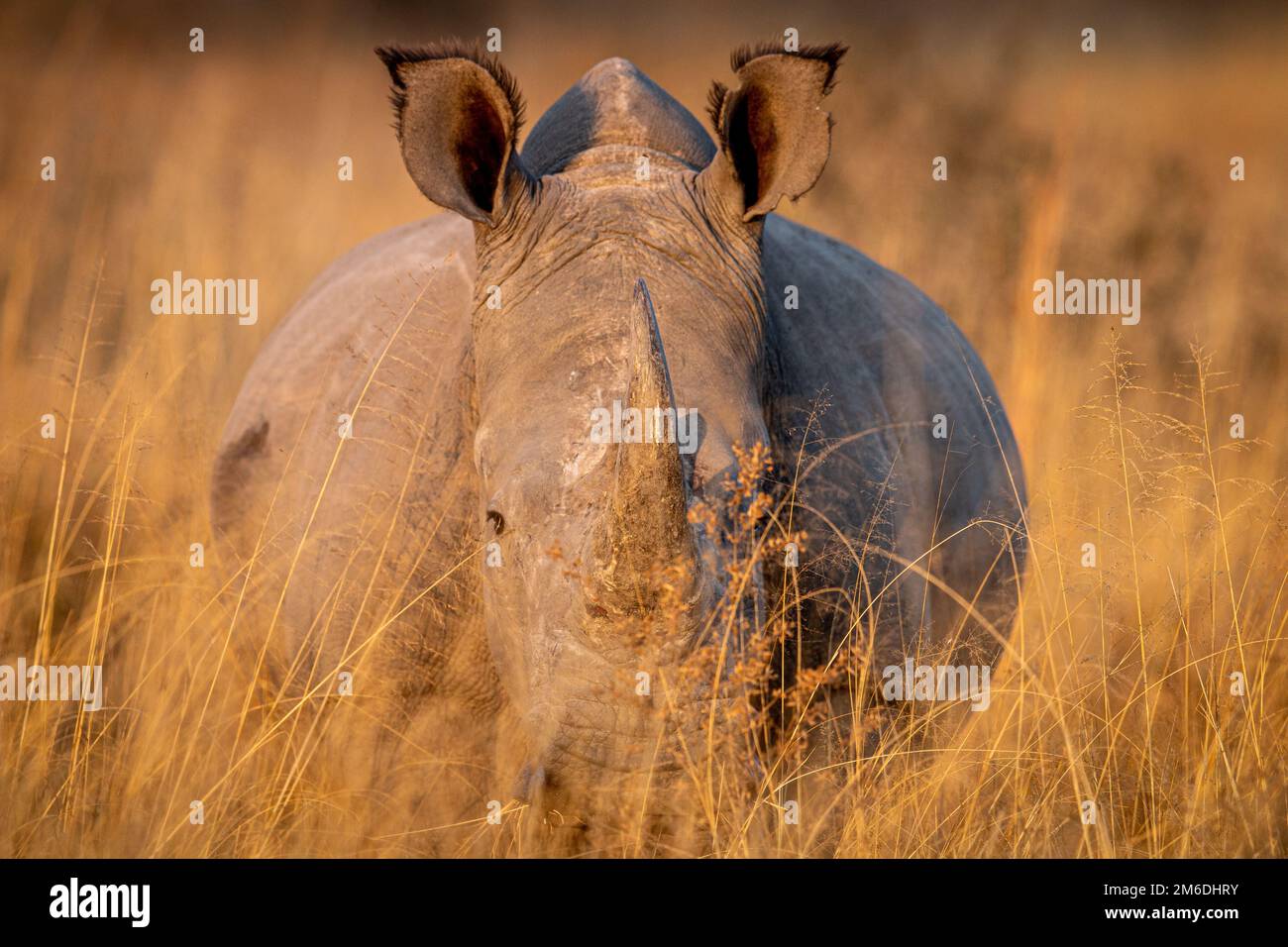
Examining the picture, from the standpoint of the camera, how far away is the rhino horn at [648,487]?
11.2ft

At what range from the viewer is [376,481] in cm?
468

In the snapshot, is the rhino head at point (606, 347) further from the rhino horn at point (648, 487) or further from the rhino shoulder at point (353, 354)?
the rhino shoulder at point (353, 354)

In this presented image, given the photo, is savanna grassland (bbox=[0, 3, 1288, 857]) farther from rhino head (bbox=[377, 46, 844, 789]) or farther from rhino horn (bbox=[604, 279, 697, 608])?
rhino horn (bbox=[604, 279, 697, 608])

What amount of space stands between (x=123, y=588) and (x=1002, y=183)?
7893 mm

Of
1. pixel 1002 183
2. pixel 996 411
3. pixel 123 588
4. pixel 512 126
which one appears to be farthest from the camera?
pixel 1002 183

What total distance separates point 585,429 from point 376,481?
111 cm

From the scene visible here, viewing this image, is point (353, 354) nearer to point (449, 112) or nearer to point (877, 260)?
point (449, 112)

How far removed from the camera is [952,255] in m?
11.2

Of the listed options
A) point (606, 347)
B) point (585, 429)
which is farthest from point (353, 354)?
point (585, 429)

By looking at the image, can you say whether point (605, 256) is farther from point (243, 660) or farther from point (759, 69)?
point (243, 660)

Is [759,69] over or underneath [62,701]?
over

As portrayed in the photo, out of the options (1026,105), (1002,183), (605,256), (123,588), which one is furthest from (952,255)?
(605,256)

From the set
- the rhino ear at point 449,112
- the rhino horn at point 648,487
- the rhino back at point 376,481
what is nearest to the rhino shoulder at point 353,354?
the rhino back at point 376,481

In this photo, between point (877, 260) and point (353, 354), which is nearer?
point (353, 354)
